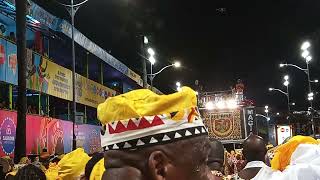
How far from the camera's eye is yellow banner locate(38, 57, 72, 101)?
24.0 metres

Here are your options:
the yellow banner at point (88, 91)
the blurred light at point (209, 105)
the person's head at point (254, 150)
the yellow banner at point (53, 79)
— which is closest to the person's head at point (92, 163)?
the person's head at point (254, 150)

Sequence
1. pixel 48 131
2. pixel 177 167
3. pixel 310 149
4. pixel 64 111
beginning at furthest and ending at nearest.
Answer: pixel 64 111 → pixel 48 131 → pixel 310 149 → pixel 177 167

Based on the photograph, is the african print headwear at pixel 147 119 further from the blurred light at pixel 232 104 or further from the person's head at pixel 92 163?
the blurred light at pixel 232 104

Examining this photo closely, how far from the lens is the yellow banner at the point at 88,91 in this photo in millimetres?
30484

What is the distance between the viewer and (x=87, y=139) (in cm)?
3038

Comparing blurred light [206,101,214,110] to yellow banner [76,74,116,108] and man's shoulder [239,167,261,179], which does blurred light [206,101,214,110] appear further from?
yellow banner [76,74,116,108]

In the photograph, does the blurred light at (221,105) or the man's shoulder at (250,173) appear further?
the blurred light at (221,105)

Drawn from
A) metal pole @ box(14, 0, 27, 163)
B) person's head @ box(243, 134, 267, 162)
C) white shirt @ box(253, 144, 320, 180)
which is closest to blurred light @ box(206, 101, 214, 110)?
metal pole @ box(14, 0, 27, 163)

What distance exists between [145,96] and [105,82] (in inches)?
1709

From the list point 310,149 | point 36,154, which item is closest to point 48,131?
point 36,154

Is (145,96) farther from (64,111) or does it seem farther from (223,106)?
(64,111)

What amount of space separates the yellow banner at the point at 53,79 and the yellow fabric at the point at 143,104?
879 inches

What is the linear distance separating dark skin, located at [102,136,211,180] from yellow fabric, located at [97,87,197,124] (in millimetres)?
117

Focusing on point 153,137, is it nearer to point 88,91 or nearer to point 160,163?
point 160,163
